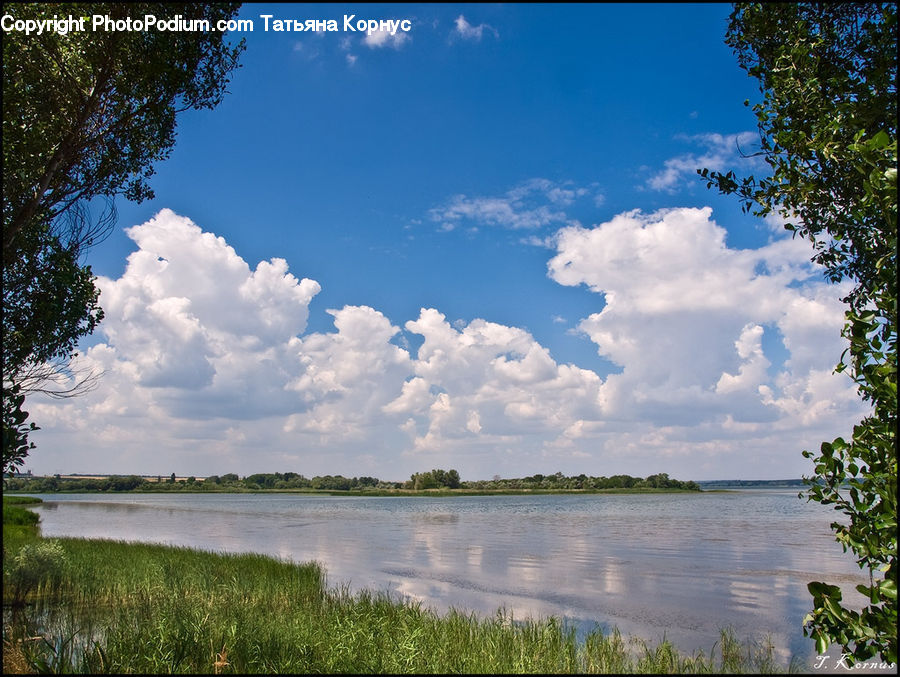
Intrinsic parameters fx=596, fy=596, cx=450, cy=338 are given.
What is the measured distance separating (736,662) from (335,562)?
2291 centimetres

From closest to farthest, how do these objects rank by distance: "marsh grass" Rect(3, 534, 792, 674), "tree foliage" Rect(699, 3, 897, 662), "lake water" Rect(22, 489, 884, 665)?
"tree foliage" Rect(699, 3, 897, 662) → "marsh grass" Rect(3, 534, 792, 674) → "lake water" Rect(22, 489, 884, 665)

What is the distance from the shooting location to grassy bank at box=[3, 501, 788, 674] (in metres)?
9.41

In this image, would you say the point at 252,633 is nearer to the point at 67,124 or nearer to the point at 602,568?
the point at 67,124

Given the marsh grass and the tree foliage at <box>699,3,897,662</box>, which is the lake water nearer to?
the marsh grass

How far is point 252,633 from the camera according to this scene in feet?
35.4

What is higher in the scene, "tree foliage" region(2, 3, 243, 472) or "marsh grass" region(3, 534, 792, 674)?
"tree foliage" region(2, 3, 243, 472)

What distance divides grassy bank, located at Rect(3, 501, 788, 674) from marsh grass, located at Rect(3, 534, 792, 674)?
0.04 meters

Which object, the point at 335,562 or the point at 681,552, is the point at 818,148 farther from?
the point at 681,552

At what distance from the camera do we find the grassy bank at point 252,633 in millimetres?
9414

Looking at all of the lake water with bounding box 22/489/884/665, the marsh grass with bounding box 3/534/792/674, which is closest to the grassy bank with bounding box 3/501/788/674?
the marsh grass with bounding box 3/534/792/674

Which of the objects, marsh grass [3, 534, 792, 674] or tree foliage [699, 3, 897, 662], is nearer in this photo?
tree foliage [699, 3, 897, 662]

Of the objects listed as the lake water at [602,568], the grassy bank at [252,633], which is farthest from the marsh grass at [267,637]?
the lake water at [602,568]

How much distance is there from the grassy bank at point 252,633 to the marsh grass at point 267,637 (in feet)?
0.12

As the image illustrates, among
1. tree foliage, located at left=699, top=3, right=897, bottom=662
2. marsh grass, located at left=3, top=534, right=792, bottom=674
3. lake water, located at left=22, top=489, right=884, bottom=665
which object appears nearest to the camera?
tree foliage, located at left=699, top=3, right=897, bottom=662
